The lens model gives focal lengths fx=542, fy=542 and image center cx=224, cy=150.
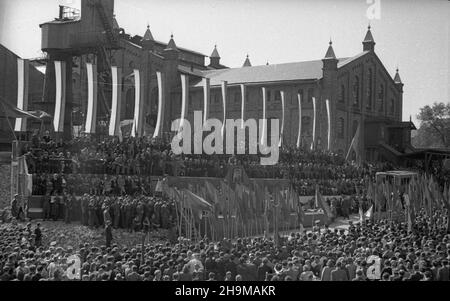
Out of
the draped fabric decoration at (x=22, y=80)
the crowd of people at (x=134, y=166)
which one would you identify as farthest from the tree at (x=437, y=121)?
the draped fabric decoration at (x=22, y=80)

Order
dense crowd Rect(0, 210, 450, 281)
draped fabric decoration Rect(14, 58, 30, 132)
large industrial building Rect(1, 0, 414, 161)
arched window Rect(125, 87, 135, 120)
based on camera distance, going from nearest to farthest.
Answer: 1. dense crowd Rect(0, 210, 450, 281)
2. draped fabric decoration Rect(14, 58, 30, 132)
3. large industrial building Rect(1, 0, 414, 161)
4. arched window Rect(125, 87, 135, 120)

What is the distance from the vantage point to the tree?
1980 inches

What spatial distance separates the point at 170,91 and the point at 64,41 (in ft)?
35.2

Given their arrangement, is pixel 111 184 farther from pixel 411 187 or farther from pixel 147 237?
pixel 411 187

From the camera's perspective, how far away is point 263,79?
40750 mm

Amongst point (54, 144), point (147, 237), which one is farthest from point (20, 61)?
point (147, 237)

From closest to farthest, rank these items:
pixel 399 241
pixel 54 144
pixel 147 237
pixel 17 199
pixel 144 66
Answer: pixel 399 241
pixel 147 237
pixel 17 199
pixel 54 144
pixel 144 66

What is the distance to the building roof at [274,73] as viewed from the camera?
40406mm

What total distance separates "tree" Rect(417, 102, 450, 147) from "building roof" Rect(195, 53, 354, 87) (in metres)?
14.0

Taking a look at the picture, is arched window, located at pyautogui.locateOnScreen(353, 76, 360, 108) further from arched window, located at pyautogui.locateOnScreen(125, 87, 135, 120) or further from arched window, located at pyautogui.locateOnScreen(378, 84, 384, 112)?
arched window, located at pyautogui.locateOnScreen(125, 87, 135, 120)

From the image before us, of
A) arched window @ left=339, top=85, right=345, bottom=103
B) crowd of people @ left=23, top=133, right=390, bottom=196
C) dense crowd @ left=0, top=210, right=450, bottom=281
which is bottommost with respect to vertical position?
dense crowd @ left=0, top=210, right=450, bottom=281

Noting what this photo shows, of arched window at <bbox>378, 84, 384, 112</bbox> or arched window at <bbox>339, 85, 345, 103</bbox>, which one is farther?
arched window at <bbox>378, 84, 384, 112</bbox>

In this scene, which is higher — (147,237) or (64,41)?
(64,41)

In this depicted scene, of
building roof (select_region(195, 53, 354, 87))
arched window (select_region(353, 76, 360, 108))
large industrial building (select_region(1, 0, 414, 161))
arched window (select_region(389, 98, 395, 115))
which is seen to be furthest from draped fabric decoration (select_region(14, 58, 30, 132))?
arched window (select_region(389, 98, 395, 115))
